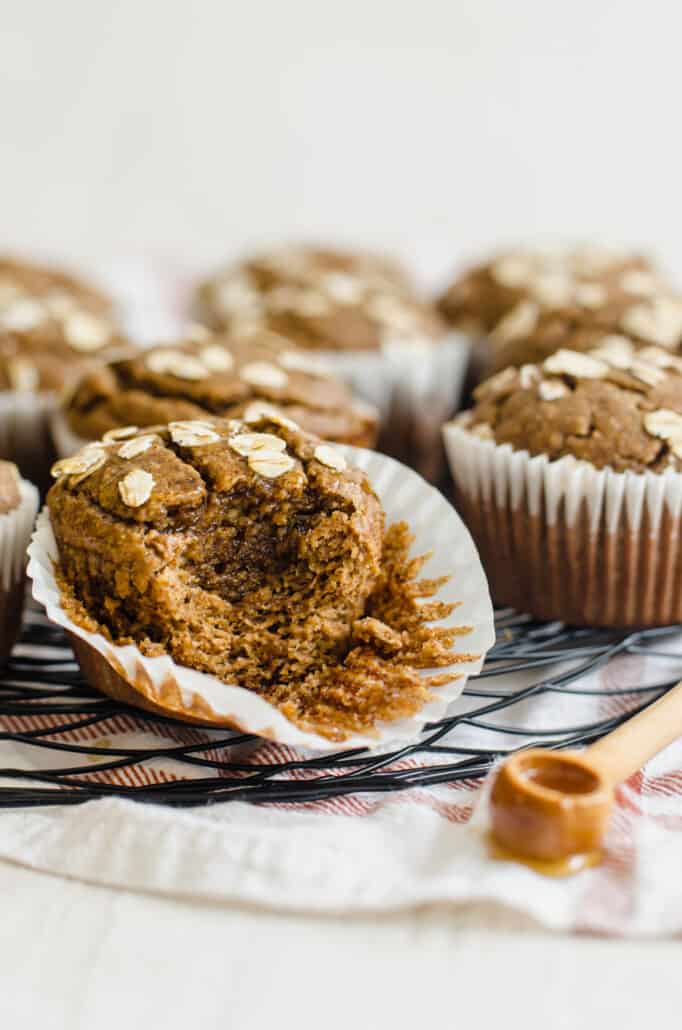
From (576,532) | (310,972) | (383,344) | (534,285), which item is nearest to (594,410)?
(576,532)

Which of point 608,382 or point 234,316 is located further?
point 234,316

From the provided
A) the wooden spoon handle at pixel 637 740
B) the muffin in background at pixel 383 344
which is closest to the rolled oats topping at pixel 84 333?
the muffin in background at pixel 383 344

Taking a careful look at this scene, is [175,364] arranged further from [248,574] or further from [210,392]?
[248,574]

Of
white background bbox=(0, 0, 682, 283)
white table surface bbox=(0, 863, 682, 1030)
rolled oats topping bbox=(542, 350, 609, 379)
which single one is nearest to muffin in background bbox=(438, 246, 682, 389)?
rolled oats topping bbox=(542, 350, 609, 379)

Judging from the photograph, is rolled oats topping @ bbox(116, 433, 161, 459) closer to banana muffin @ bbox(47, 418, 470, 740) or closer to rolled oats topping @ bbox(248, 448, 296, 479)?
banana muffin @ bbox(47, 418, 470, 740)

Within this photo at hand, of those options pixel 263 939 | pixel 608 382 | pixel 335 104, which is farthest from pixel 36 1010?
pixel 335 104

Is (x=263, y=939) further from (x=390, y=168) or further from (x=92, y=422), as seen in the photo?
(x=390, y=168)

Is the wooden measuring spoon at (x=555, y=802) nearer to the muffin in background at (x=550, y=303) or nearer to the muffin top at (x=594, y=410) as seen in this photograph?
the muffin top at (x=594, y=410)
